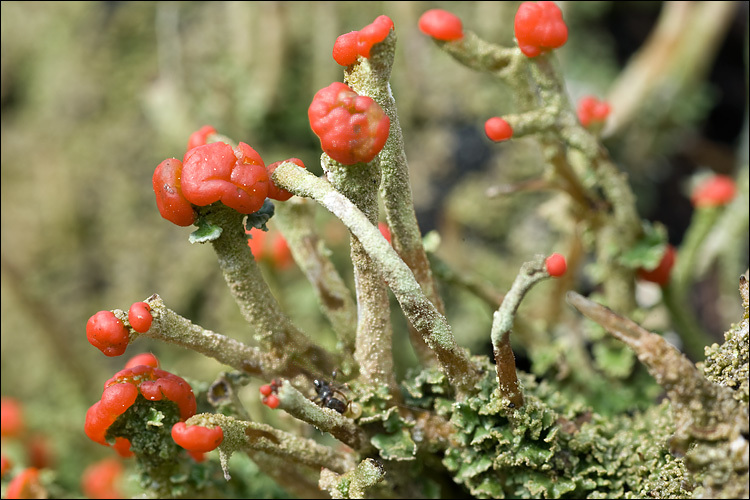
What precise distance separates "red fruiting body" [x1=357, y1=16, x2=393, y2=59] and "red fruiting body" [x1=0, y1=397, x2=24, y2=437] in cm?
102

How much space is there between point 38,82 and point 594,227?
6.94 ft

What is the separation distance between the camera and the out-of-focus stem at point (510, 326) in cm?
73

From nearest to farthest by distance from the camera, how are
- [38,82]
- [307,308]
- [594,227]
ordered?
[594,227], [307,308], [38,82]

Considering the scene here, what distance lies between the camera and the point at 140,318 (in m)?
0.71

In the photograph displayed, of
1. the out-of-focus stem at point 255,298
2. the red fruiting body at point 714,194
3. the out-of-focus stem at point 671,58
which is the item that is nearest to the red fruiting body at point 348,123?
the out-of-focus stem at point 255,298

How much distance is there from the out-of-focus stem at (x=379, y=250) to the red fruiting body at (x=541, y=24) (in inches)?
15.3

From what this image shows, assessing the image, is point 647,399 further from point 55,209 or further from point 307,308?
point 55,209

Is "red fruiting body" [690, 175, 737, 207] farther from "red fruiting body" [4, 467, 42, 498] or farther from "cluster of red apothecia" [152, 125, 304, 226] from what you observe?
"red fruiting body" [4, 467, 42, 498]

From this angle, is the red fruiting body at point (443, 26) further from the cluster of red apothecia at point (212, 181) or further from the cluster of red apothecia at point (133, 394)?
the cluster of red apothecia at point (133, 394)

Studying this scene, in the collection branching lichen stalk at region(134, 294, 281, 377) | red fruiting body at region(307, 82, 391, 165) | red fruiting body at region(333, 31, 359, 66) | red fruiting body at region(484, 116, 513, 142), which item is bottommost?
branching lichen stalk at region(134, 294, 281, 377)

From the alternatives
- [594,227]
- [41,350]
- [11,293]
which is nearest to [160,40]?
[11,293]

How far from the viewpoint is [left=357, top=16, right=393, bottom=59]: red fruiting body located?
687 mm

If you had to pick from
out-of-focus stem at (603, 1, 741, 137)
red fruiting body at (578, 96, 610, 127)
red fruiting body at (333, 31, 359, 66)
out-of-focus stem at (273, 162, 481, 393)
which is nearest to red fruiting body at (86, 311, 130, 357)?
out-of-focus stem at (273, 162, 481, 393)

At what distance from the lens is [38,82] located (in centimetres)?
249
